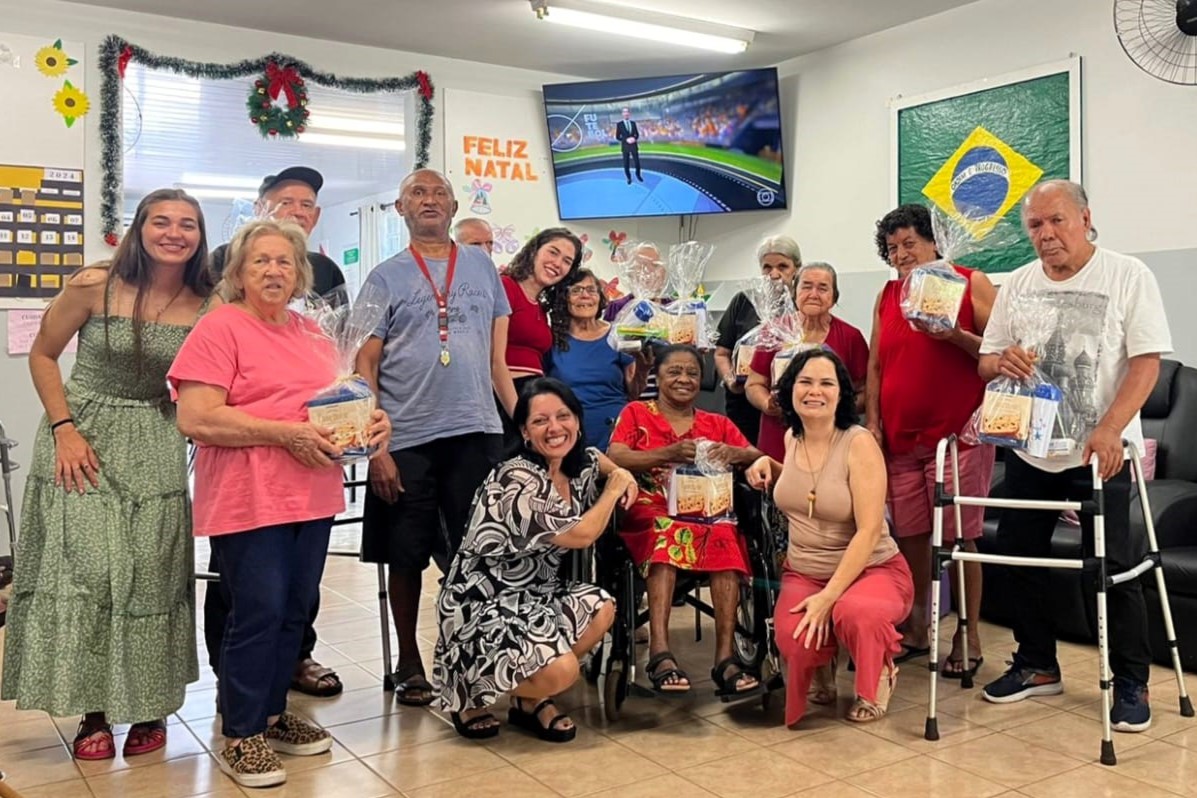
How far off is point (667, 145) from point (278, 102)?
237 cm

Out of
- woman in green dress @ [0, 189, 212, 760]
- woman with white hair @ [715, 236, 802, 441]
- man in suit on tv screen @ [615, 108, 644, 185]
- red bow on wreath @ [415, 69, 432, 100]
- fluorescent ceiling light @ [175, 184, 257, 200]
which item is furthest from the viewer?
fluorescent ceiling light @ [175, 184, 257, 200]

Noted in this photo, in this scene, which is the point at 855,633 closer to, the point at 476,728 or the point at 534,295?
the point at 476,728

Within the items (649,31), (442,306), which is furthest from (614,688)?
(649,31)

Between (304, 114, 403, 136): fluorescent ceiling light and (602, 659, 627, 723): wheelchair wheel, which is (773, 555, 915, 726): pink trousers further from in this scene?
(304, 114, 403, 136): fluorescent ceiling light

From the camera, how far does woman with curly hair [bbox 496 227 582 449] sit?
3.53 meters

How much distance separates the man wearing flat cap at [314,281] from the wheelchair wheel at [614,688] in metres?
0.91

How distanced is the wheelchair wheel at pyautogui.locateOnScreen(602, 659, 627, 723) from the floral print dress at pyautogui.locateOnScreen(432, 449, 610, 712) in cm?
29

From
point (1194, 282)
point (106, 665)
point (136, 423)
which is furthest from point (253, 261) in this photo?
point (1194, 282)

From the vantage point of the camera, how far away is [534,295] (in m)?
3.62

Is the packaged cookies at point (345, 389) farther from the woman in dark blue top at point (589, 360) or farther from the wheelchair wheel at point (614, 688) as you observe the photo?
the wheelchair wheel at point (614, 688)

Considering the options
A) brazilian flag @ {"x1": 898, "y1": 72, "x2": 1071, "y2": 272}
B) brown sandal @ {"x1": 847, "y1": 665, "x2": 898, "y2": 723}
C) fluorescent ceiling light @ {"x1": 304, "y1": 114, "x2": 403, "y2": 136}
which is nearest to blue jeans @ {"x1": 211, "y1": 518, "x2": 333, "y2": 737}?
brown sandal @ {"x1": 847, "y1": 665, "x2": 898, "y2": 723}

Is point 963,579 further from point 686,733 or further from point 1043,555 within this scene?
point 686,733

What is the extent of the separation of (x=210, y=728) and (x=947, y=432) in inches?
96.2

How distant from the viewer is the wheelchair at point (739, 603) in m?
3.02
